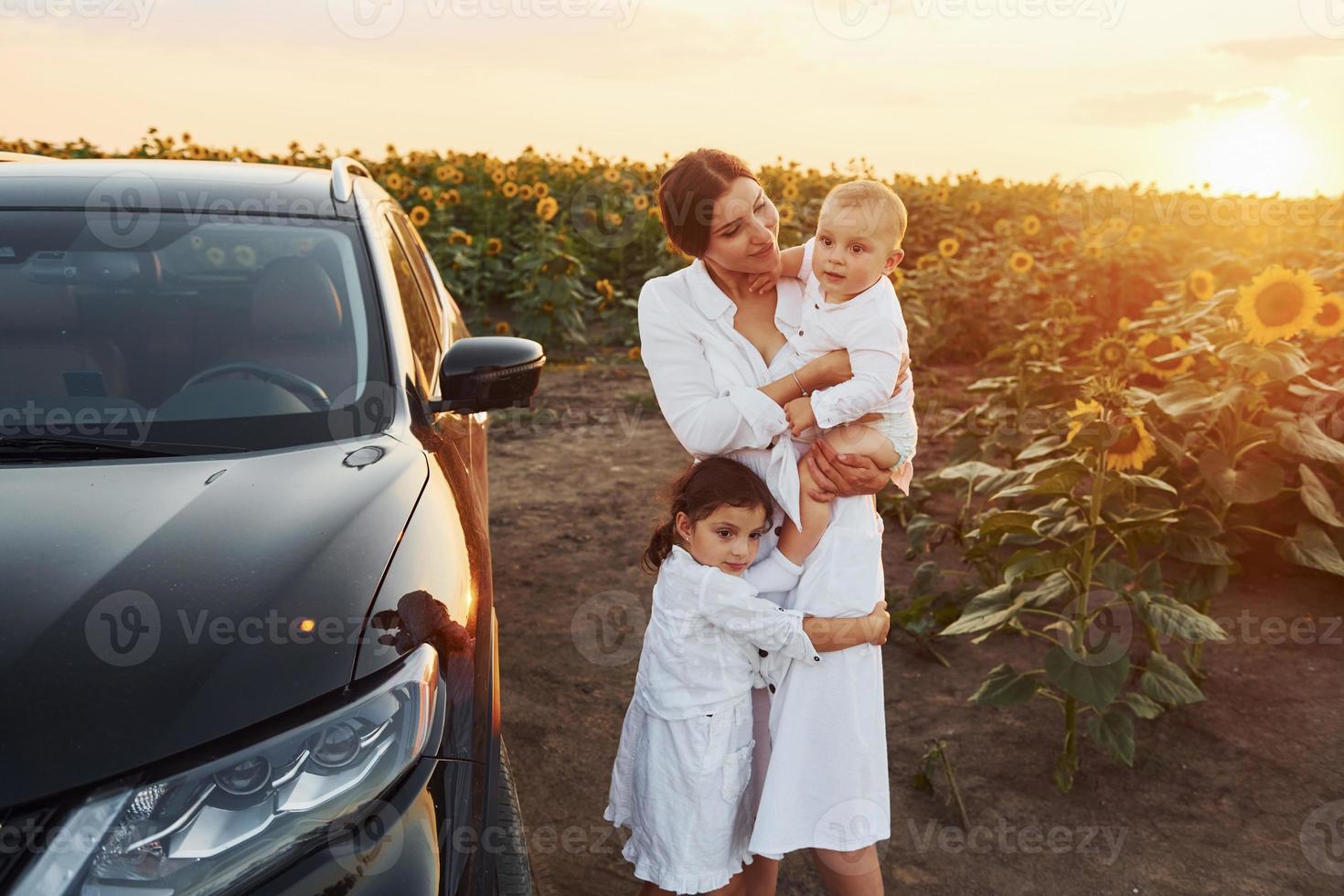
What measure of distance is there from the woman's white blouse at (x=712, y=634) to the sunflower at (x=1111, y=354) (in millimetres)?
1937

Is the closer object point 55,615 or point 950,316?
point 55,615

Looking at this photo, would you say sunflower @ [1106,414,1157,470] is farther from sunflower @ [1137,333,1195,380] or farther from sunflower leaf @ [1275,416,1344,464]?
sunflower @ [1137,333,1195,380]

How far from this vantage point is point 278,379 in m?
2.36

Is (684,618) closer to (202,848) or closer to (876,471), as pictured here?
(876,471)

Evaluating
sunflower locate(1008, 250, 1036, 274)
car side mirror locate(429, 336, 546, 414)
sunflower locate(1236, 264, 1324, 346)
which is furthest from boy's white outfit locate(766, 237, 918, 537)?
sunflower locate(1008, 250, 1036, 274)

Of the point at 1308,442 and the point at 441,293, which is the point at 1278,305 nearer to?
the point at 1308,442

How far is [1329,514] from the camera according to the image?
3232 millimetres

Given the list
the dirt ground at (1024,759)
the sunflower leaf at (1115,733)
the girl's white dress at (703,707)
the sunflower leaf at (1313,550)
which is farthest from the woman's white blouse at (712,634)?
the sunflower leaf at (1313,550)

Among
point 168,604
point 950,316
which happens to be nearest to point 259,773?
point 168,604

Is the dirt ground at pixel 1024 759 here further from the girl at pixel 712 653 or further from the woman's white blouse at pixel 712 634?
the woman's white blouse at pixel 712 634

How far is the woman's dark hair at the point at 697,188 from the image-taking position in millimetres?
2031

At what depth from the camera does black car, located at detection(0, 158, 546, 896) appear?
1.32m

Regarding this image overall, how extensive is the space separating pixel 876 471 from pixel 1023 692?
50.3 inches

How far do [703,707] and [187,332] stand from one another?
1525 millimetres
